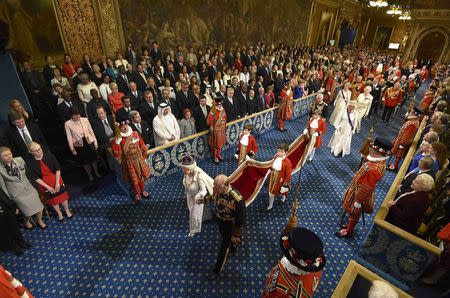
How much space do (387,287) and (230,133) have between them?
231 inches

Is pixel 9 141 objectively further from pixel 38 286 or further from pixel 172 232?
pixel 172 232

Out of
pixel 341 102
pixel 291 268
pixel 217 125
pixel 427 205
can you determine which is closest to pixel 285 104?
pixel 341 102

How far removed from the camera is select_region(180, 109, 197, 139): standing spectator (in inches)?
259

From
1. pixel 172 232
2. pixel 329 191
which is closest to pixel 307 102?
pixel 329 191

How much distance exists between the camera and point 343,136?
7414 mm

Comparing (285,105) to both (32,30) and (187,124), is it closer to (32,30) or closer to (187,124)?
(187,124)

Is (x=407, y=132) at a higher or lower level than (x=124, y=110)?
lower

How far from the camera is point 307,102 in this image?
35.9 feet

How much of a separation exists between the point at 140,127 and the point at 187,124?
1378 millimetres

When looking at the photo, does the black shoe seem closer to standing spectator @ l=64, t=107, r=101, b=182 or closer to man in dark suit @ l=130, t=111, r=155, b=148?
man in dark suit @ l=130, t=111, r=155, b=148

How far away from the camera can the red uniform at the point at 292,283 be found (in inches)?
94.8

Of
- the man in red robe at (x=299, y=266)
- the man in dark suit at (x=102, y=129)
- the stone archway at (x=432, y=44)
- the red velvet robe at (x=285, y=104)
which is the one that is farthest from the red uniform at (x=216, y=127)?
the stone archway at (x=432, y=44)

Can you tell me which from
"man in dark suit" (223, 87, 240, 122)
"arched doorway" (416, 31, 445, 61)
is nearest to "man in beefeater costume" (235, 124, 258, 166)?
"man in dark suit" (223, 87, 240, 122)

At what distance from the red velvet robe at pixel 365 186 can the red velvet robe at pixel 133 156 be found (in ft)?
13.4
